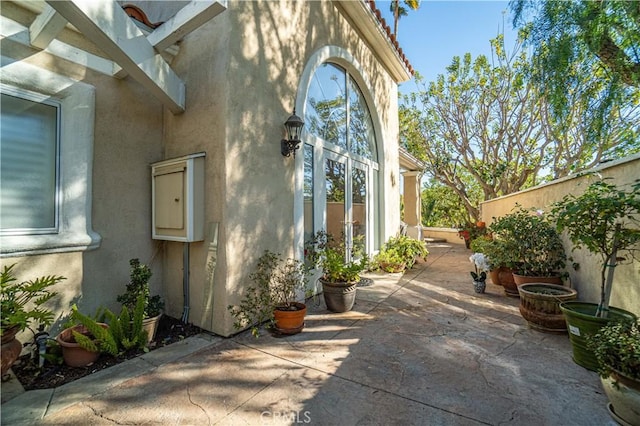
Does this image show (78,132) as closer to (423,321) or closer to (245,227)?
(245,227)

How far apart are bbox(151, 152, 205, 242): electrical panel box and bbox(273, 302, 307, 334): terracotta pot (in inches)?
53.5

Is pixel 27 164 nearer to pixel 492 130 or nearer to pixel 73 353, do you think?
pixel 73 353

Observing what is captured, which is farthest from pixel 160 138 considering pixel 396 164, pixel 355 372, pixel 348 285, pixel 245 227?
pixel 396 164

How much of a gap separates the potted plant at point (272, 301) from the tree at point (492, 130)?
10.6 m

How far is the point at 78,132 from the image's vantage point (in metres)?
3.26

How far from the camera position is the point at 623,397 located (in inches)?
76.9

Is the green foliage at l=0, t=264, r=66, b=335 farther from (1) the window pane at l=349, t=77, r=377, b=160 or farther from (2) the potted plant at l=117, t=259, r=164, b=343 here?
(1) the window pane at l=349, t=77, r=377, b=160

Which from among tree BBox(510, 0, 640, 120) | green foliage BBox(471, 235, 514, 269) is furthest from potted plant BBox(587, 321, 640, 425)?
tree BBox(510, 0, 640, 120)

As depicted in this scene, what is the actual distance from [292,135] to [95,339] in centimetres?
324

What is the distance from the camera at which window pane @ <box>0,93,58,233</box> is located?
2.83 m

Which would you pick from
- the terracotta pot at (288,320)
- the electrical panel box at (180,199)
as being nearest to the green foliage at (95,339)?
the electrical panel box at (180,199)

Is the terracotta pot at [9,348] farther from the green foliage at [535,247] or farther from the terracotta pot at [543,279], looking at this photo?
the green foliage at [535,247]

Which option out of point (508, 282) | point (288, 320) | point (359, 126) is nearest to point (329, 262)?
point (288, 320)

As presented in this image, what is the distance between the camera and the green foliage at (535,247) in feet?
14.9
